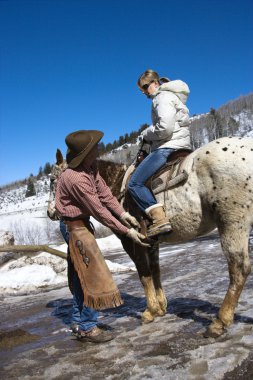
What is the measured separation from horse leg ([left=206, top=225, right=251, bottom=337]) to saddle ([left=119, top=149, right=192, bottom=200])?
0.82 metres

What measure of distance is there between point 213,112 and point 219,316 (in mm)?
96518

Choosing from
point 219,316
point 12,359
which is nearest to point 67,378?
point 12,359

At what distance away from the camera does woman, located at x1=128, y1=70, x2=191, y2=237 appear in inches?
164

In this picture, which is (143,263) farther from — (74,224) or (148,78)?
(148,78)

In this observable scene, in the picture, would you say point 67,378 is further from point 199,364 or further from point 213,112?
point 213,112

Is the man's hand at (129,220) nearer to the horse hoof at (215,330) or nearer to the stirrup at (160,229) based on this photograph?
the stirrup at (160,229)

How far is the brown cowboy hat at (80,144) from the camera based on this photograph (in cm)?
380

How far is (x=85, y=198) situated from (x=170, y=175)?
1.12m

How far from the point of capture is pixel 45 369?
328cm

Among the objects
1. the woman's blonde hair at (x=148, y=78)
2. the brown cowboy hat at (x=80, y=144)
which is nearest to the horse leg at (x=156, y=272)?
the brown cowboy hat at (x=80, y=144)

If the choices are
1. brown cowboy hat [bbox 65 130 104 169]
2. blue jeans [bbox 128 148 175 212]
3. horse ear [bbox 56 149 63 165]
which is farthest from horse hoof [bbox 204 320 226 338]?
horse ear [bbox 56 149 63 165]

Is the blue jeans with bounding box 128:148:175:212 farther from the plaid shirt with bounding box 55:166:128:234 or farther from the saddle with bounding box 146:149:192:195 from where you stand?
the plaid shirt with bounding box 55:166:128:234

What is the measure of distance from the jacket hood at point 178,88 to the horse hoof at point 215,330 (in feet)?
8.63

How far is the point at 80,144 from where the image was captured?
3834 millimetres
